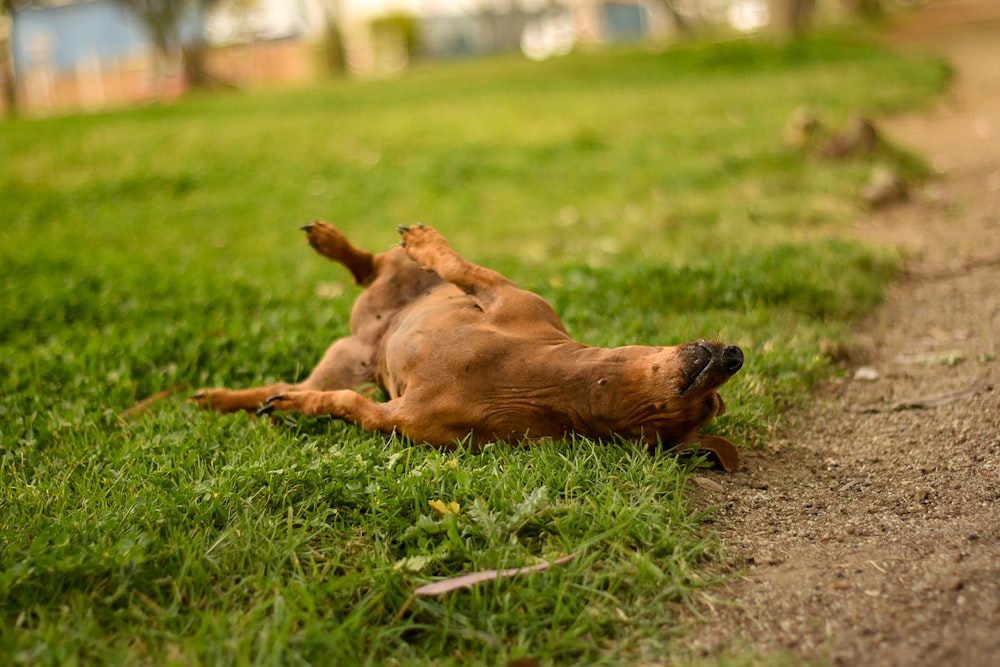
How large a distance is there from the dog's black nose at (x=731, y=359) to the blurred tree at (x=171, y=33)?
23499 millimetres

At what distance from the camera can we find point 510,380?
10.8 feet

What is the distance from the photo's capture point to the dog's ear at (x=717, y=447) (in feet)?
11.0

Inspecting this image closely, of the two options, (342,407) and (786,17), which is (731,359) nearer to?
(342,407)

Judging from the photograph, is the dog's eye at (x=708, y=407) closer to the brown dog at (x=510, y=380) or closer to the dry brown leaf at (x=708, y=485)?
the brown dog at (x=510, y=380)

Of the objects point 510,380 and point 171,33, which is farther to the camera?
point 171,33

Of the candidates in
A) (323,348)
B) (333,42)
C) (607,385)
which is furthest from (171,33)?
(607,385)

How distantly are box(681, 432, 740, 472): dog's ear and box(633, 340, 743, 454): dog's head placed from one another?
0.02 meters

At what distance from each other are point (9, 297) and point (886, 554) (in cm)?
501

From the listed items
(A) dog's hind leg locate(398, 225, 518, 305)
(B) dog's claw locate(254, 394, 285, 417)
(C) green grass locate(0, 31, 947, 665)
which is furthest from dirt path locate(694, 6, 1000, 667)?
(B) dog's claw locate(254, 394, 285, 417)

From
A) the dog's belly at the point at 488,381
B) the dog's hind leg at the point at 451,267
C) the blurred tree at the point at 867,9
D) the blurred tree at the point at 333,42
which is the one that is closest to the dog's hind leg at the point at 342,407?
the dog's belly at the point at 488,381

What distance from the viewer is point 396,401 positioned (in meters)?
3.48

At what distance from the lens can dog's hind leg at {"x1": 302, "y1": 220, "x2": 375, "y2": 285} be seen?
4191 millimetres

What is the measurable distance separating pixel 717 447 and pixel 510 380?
0.75 meters

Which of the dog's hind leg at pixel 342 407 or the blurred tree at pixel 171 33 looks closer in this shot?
the dog's hind leg at pixel 342 407
